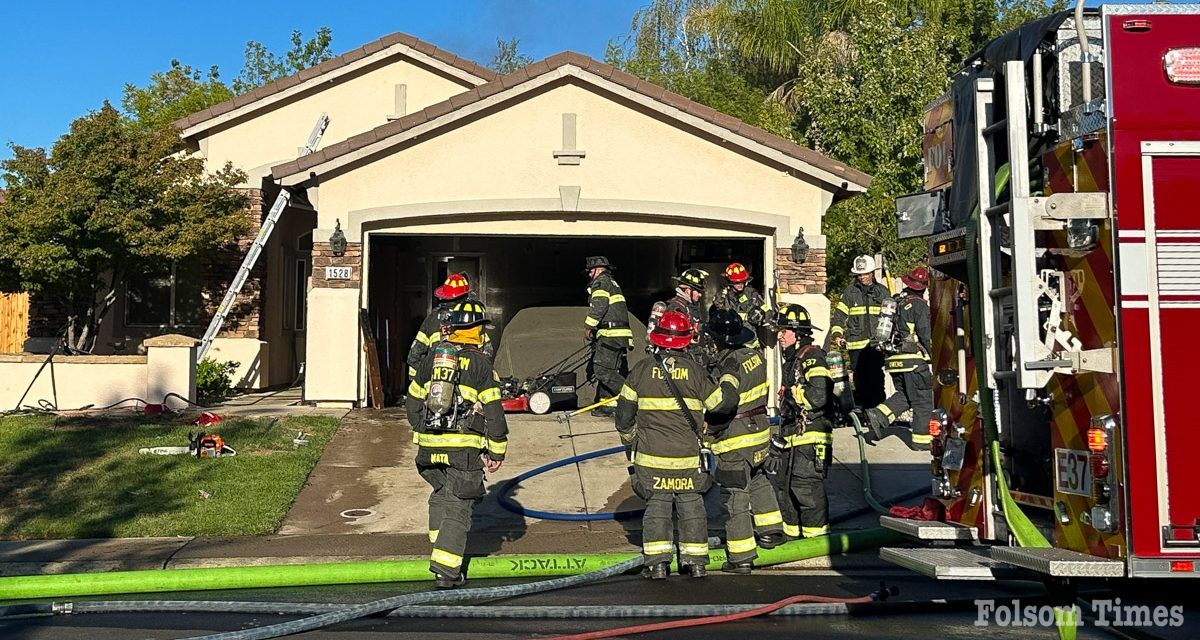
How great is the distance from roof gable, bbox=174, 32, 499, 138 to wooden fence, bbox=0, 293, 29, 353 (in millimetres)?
5713

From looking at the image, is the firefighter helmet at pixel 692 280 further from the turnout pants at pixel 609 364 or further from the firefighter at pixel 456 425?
the firefighter at pixel 456 425

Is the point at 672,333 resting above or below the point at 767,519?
above

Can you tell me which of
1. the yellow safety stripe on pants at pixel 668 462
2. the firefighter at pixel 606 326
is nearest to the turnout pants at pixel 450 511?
the yellow safety stripe on pants at pixel 668 462

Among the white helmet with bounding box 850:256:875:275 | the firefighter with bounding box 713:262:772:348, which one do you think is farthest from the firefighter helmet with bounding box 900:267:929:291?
the firefighter with bounding box 713:262:772:348

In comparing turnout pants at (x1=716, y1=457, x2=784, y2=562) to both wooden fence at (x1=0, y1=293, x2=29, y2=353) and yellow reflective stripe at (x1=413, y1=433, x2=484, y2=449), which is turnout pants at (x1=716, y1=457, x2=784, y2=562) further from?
wooden fence at (x1=0, y1=293, x2=29, y2=353)

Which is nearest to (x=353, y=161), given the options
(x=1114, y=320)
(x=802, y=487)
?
(x=802, y=487)

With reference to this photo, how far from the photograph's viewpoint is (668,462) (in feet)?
23.6

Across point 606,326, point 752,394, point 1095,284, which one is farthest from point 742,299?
point 1095,284

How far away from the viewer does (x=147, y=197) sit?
15.3 meters

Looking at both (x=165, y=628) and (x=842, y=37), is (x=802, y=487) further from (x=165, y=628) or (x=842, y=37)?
(x=842, y=37)

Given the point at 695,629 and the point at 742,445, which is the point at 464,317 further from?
the point at 695,629

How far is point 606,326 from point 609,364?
54 centimetres

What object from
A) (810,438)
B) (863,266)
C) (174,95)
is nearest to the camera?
(810,438)

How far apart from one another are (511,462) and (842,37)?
19182 mm
